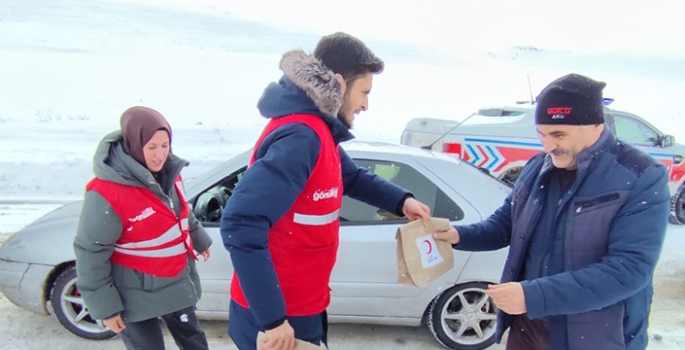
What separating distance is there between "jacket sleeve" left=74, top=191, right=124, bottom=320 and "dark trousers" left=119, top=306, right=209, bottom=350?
0.23m

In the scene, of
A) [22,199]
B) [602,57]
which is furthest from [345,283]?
[602,57]

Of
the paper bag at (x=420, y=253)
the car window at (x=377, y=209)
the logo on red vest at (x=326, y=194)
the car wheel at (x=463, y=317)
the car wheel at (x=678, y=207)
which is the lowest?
the car wheel at (x=678, y=207)

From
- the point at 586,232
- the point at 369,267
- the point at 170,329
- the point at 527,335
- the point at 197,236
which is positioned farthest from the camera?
the point at 369,267

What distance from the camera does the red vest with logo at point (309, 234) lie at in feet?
5.79

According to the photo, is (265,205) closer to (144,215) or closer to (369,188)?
(369,188)

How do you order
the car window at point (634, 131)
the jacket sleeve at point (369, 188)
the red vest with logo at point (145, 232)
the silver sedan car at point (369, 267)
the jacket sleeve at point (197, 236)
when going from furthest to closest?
the car window at point (634, 131)
the silver sedan car at point (369, 267)
the jacket sleeve at point (197, 236)
the red vest with logo at point (145, 232)
the jacket sleeve at point (369, 188)

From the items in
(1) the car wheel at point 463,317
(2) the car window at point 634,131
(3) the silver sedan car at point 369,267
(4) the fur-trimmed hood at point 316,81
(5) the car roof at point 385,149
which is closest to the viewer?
(4) the fur-trimmed hood at point 316,81

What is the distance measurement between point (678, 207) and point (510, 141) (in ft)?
8.57

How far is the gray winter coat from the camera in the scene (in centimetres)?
240

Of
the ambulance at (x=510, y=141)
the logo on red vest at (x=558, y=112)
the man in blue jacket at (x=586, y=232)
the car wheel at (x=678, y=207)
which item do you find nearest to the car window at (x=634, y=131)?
the ambulance at (x=510, y=141)

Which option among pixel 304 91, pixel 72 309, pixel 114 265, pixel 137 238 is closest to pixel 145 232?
pixel 137 238

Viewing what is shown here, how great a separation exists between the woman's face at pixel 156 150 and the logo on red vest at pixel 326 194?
3.72ft

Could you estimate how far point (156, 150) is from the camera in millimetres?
2570

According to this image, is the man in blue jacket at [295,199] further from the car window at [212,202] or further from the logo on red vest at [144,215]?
the car window at [212,202]
